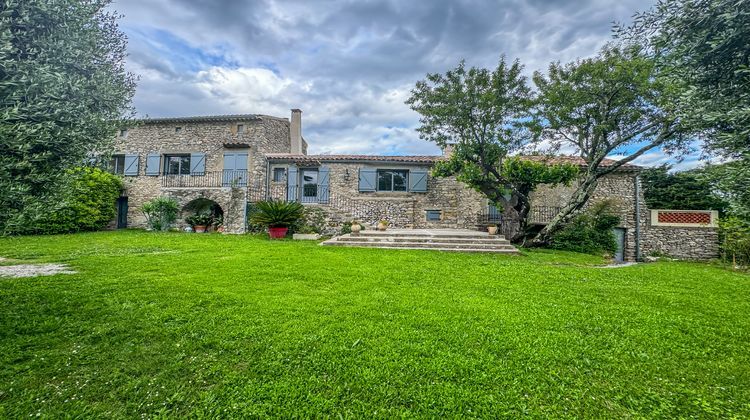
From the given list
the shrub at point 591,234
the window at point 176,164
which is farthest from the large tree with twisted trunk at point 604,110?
the window at point 176,164

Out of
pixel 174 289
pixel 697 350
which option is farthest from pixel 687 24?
pixel 174 289

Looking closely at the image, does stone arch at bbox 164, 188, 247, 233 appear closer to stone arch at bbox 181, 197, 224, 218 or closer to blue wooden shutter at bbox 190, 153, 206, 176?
stone arch at bbox 181, 197, 224, 218

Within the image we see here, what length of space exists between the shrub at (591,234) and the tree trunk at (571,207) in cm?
54

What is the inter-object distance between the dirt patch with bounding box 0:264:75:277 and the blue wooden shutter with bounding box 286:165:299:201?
10562 mm

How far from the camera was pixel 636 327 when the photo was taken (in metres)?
3.57

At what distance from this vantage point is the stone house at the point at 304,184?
48.5ft

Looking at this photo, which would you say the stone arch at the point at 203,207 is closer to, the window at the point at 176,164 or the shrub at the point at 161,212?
the shrub at the point at 161,212

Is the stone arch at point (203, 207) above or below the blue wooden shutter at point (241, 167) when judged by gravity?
below

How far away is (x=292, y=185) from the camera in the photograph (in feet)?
53.3

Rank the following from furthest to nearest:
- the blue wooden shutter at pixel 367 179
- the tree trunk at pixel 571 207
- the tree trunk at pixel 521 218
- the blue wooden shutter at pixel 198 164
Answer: the blue wooden shutter at pixel 198 164
the blue wooden shutter at pixel 367 179
the tree trunk at pixel 521 218
the tree trunk at pixel 571 207

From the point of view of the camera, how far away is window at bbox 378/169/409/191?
16.3m

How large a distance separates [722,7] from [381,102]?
17.9 m

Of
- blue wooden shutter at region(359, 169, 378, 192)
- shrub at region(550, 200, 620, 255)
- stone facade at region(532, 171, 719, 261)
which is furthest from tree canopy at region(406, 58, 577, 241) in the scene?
blue wooden shutter at region(359, 169, 378, 192)

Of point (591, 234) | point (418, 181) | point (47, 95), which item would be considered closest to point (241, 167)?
point (418, 181)
